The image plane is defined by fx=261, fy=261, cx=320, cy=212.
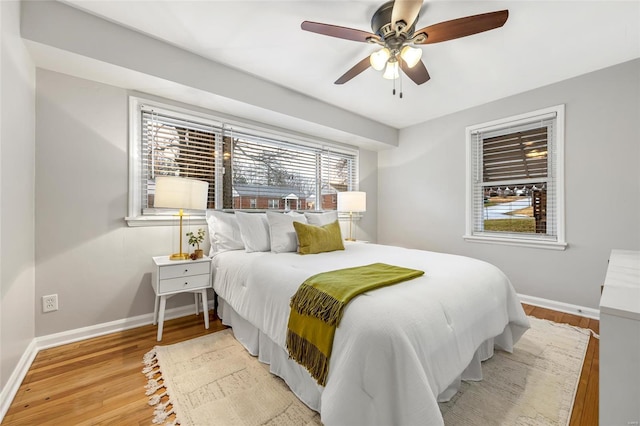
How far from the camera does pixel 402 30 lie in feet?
5.53

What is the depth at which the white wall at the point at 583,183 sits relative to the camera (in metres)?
2.50

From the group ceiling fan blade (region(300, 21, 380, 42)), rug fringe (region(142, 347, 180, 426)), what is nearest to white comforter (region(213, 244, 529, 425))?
rug fringe (region(142, 347, 180, 426))

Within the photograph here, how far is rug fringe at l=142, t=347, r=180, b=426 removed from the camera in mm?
1380

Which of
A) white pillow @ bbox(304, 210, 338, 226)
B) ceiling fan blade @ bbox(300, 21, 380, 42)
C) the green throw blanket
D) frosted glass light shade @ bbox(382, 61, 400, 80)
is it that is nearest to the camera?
the green throw blanket

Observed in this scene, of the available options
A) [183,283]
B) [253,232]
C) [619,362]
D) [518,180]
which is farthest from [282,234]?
[518,180]

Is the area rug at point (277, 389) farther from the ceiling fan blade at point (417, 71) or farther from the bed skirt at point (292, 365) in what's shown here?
the ceiling fan blade at point (417, 71)

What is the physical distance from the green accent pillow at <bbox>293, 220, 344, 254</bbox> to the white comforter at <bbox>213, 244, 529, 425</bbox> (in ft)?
1.69

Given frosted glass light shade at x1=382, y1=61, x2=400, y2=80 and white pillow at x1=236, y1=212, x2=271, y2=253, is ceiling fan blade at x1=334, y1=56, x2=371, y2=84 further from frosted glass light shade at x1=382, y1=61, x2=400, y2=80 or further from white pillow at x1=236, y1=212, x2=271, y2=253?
white pillow at x1=236, y1=212, x2=271, y2=253

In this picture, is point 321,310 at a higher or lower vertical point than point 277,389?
higher

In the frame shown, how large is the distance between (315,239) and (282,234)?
35 centimetres

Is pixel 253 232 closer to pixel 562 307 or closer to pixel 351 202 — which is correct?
pixel 351 202

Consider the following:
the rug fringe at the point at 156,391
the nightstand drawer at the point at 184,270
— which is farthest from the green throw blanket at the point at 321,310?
the nightstand drawer at the point at 184,270

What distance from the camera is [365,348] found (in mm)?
1078

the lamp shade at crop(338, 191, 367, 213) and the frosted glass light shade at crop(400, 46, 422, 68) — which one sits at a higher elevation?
the frosted glass light shade at crop(400, 46, 422, 68)
